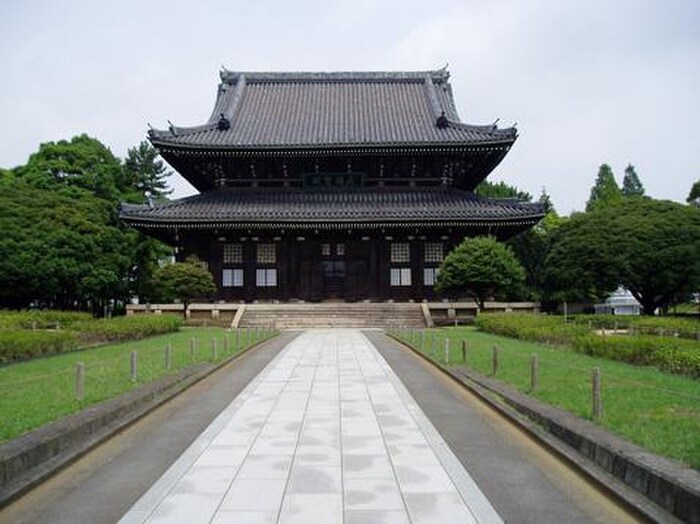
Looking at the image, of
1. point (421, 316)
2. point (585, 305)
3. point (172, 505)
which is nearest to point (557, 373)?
point (172, 505)

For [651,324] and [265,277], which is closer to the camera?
[651,324]

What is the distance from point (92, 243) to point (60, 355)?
84.4 ft

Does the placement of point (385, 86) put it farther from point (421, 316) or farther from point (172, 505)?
point (172, 505)

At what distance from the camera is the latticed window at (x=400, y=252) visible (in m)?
46.4

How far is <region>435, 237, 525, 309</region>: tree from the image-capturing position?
3725 cm

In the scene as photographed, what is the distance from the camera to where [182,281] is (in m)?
38.5

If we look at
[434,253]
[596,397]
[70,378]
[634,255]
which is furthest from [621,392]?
[434,253]

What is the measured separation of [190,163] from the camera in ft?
156

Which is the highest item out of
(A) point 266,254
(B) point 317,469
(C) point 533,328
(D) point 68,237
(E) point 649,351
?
(D) point 68,237

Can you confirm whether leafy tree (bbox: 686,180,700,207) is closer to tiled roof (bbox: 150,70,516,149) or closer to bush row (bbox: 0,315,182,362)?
tiled roof (bbox: 150,70,516,149)

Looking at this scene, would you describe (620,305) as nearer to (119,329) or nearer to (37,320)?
(119,329)

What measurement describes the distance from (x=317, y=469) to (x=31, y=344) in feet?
50.0

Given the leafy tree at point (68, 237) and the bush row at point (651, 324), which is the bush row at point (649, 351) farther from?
the leafy tree at point (68, 237)

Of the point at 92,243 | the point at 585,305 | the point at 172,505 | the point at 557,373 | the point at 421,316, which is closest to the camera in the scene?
the point at 172,505
